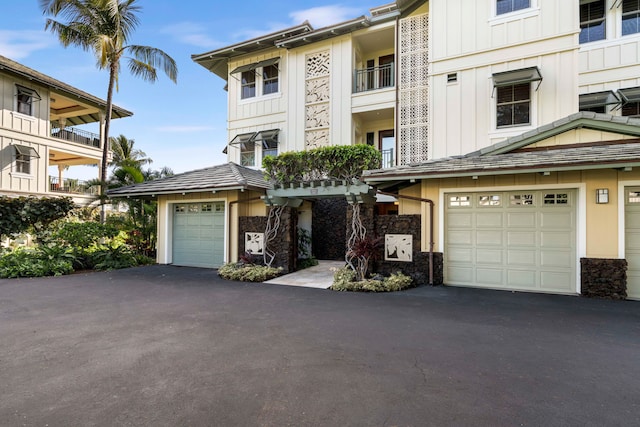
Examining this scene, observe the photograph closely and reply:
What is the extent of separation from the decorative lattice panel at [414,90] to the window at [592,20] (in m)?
4.99

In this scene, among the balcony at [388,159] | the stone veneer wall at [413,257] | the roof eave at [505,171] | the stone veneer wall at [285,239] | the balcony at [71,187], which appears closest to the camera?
the roof eave at [505,171]

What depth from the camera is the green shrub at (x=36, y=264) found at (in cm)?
952

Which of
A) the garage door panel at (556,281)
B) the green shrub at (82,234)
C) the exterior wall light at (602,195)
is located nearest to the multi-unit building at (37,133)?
the green shrub at (82,234)

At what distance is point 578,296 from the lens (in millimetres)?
7090

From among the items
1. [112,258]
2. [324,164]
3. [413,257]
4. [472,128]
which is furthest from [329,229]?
[112,258]

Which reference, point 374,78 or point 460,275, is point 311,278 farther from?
point 374,78

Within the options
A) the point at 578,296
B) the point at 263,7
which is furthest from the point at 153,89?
the point at 578,296

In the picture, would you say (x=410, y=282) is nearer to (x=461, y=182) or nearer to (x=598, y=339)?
(x=461, y=182)

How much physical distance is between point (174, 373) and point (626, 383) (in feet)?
15.3

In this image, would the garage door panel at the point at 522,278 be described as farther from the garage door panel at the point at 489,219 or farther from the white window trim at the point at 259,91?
the white window trim at the point at 259,91

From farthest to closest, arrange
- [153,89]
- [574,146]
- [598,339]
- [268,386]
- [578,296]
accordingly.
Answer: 1. [153,89]
2. [574,146]
3. [578,296]
4. [598,339]
5. [268,386]

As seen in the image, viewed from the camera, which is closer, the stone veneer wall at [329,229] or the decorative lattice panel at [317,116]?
the stone veneer wall at [329,229]

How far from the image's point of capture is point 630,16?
9961mm

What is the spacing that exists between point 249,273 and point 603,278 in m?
8.53
